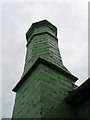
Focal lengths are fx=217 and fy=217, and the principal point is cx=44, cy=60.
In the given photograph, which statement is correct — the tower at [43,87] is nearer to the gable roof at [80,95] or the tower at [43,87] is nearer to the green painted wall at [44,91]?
the green painted wall at [44,91]

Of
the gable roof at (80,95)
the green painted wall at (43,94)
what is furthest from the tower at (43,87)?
the gable roof at (80,95)

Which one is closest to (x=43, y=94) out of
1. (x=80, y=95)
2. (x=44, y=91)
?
(x=44, y=91)

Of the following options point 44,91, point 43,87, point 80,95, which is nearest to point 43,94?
point 44,91

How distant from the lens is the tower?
427cm

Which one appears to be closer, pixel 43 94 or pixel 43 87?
pixel 43 94

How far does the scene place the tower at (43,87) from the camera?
Answer: 14.0 ft

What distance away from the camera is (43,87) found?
15.0ft

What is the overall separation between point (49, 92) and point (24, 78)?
1131 mm

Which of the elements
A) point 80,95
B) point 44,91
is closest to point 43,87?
point 44,91

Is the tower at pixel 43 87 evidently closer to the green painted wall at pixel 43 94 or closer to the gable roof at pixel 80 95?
the green painted wall at pixel 43 94

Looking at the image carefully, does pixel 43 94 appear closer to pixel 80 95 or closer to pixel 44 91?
pixel 44 91

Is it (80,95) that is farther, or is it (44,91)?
(44,91)

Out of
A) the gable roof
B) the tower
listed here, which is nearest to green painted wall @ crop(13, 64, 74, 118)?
the tower

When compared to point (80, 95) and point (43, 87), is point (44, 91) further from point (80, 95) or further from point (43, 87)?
point (80, 95)
